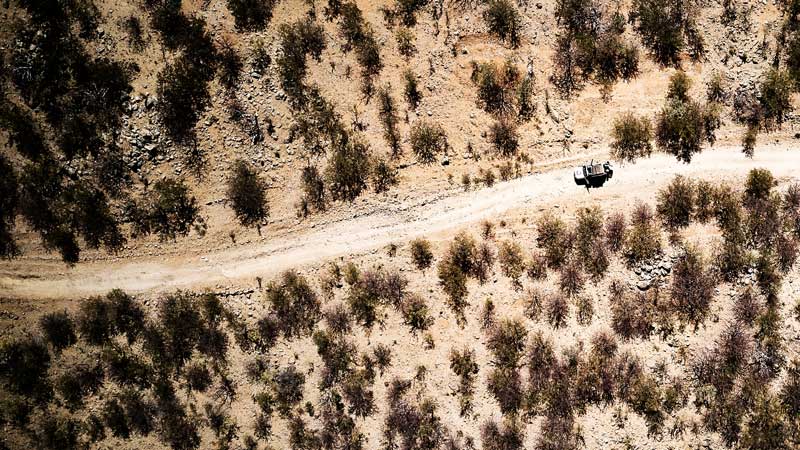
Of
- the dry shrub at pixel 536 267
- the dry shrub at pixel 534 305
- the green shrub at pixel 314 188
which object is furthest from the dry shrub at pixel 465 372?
the green shrub at pixel 314 188

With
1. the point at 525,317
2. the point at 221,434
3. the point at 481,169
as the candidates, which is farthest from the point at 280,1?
the point at 221,434

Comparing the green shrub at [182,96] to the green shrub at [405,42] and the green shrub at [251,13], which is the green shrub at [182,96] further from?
the green shrub at [405,42]

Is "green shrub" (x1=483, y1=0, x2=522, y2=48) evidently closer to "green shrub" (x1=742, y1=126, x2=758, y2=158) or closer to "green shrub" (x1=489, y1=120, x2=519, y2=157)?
"green shrub" (x1=489, y1=120, x2=519, y2=157)

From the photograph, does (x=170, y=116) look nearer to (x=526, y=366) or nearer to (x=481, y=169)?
(x=481, y=169)

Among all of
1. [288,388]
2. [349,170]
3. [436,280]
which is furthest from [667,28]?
[288,388]

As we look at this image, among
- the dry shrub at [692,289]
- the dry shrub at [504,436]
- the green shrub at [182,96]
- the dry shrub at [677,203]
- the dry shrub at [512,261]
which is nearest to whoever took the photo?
the dry shrub at [504,436]

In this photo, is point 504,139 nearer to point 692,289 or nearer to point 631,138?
point 631,138

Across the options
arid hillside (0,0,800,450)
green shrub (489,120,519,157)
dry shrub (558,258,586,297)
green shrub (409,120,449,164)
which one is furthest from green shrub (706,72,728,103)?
green shrub (409,120,449,164)
